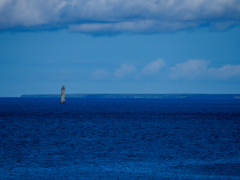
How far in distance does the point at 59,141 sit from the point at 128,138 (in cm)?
883

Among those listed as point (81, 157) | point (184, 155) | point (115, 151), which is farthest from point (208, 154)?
point (81, 157)

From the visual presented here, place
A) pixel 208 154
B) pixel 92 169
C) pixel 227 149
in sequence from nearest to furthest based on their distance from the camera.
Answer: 1. pixel 92 169
2. pixel 208 154
3. pixel 227 149

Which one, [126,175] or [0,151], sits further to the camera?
[0,151]

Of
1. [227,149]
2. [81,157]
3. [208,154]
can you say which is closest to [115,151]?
[81,157]

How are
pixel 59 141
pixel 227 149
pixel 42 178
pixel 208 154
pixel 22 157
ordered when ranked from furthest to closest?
pixel 59 141 → pixel 227 149 → pixel 208 154 → pixel 22 157 → pixel 42 178

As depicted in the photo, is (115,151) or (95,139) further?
(95,139)

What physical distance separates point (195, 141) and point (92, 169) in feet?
72.1

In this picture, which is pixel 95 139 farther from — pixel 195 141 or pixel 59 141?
pixel 195 141

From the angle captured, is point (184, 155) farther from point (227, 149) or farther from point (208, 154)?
point (227, 149)

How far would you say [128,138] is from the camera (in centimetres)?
5075

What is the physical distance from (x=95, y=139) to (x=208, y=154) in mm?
16384

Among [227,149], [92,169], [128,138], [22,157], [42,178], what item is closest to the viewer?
[42,178]

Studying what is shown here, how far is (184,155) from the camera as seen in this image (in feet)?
119

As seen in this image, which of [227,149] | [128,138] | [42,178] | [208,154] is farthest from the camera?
[128,138]
